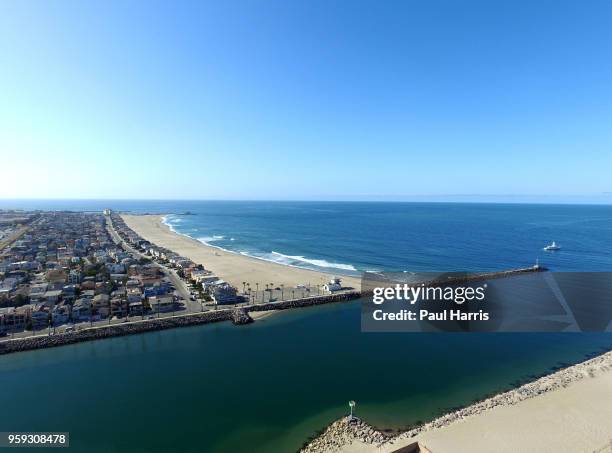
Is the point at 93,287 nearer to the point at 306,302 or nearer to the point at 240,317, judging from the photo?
the point at 240,317

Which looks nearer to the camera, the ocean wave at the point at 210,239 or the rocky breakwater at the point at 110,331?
the rocky breakwater at the point at 110,331

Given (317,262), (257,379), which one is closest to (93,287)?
(257,379)

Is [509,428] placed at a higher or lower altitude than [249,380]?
higher

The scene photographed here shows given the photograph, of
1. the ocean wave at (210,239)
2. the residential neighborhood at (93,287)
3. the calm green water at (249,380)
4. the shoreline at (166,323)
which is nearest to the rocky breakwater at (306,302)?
the shoreline at (166,323)

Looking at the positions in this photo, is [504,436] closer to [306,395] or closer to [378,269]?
[306,395]

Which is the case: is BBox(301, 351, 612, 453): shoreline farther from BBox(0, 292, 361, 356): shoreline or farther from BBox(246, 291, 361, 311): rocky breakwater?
BBox(246, 291, 361, 311): rocky breakwater

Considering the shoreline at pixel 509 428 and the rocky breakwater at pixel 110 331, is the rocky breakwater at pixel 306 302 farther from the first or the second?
the shoreline at pixel 509 428
